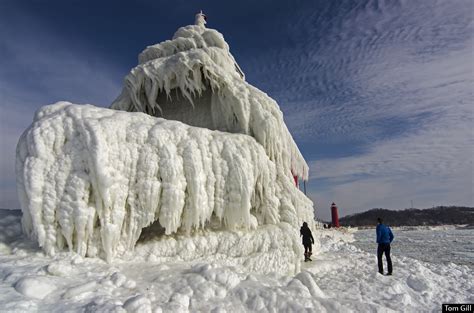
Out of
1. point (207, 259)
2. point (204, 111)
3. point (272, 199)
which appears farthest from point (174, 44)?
point (207, 259)

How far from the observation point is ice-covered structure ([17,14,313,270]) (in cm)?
630

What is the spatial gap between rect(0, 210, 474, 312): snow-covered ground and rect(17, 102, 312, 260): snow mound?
606 millimetres

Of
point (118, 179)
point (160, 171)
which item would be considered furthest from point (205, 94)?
point (118, 179)

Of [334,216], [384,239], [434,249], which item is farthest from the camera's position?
[334,216]

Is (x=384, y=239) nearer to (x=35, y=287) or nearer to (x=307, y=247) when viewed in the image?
(x=307, y=247)

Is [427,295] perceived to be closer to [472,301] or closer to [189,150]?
[472,301]

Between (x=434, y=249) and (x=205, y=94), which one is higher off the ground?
(x=205, y=94)

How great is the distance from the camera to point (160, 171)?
7.18 m

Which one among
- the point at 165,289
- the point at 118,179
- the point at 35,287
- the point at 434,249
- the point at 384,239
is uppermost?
the point at 118,179

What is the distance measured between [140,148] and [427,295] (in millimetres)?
7104

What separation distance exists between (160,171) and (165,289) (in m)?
2.84

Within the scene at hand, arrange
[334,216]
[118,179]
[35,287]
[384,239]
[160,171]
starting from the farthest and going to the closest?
[334,216]
[384,239]
[160,171]
[118,179]
[35,287]

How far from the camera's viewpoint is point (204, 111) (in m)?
12.3

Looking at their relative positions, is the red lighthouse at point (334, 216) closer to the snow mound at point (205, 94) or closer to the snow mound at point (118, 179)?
the snow mound at point (205, 94)
